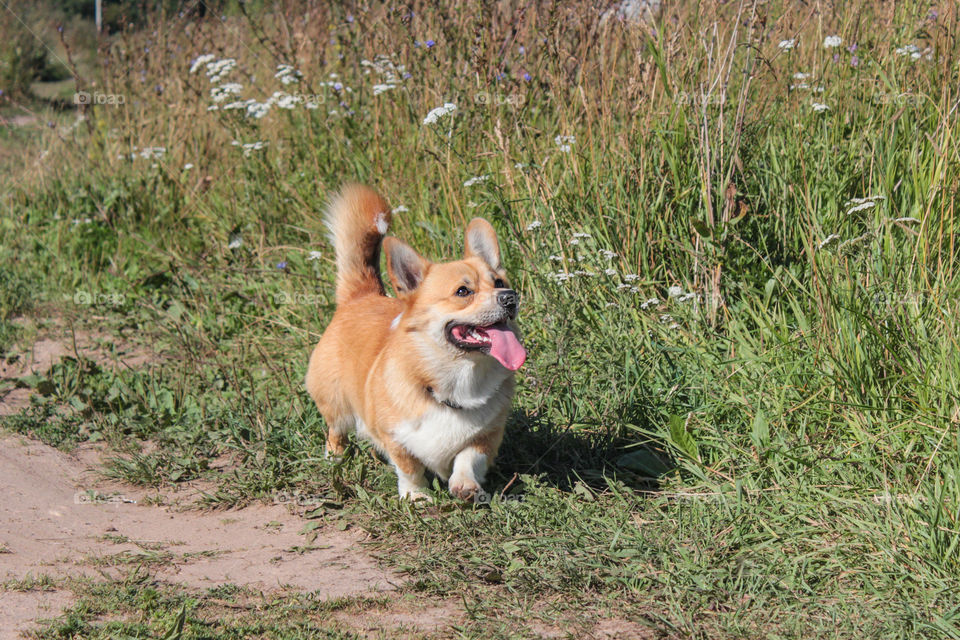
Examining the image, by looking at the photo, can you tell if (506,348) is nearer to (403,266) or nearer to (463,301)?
(463,301)

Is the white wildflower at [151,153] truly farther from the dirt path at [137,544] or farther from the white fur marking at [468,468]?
the white fur marking at [468,468]

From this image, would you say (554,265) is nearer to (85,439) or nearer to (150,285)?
(85,439)

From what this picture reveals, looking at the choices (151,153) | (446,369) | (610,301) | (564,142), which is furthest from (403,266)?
(151,153)

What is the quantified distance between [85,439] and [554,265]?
7.55 feet

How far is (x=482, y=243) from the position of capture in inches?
134

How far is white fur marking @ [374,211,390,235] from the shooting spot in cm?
385

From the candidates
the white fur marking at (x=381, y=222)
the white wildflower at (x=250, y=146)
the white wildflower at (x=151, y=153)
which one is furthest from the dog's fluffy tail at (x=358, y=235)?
the white wildflower at (x=151, y=153)

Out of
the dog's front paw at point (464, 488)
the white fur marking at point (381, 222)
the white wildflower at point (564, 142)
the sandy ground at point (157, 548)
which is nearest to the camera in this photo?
the sandy ground at point (157, 548)

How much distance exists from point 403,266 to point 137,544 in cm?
132

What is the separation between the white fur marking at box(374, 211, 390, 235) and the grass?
65 centimetres

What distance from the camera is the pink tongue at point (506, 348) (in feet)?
9.85

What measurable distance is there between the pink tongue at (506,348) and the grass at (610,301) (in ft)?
1.74

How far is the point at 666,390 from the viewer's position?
3.62 meters

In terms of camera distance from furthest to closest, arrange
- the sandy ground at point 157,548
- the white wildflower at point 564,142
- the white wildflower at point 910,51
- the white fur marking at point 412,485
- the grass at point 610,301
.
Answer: the white wildflower at point 564,142, the white wildflower at point 910,51, the white fur marking at point 412,485, the grass at point 610,301, the sandy ground at point 157,548
